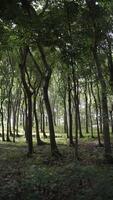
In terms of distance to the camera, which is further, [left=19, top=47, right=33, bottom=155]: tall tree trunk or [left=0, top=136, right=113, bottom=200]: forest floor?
[left=19, top=47, right=33, bottom=155]: tall tree trunk

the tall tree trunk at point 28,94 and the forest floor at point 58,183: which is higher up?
the tall tree trunk at point 28,94

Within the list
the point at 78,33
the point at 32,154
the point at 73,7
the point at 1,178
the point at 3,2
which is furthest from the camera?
the point at 32,154

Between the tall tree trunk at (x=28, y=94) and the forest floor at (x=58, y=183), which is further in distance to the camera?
the tall tree trunk at (x=28, y=94)

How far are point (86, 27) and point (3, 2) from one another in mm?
10171

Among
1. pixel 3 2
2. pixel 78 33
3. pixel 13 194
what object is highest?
pixel 78 33

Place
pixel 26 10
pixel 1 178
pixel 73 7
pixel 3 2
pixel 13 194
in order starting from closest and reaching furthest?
pixel 3 2, pixel 13 194, pixel 26 10, pixel 1 178, pixel 73 7

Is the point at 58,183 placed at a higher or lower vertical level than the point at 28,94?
lower

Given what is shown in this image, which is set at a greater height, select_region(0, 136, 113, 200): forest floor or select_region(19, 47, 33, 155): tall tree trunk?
select_region(19, 47, 33, 155): tall tree trunk

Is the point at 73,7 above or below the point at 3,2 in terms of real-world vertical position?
above

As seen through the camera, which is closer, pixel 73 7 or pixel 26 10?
pixel 26 10

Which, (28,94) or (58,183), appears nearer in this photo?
(58,183)

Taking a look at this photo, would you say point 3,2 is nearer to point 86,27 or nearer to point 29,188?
point 29,188

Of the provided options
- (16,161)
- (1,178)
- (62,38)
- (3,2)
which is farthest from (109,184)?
(16,161)

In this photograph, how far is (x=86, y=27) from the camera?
71.1 ft
